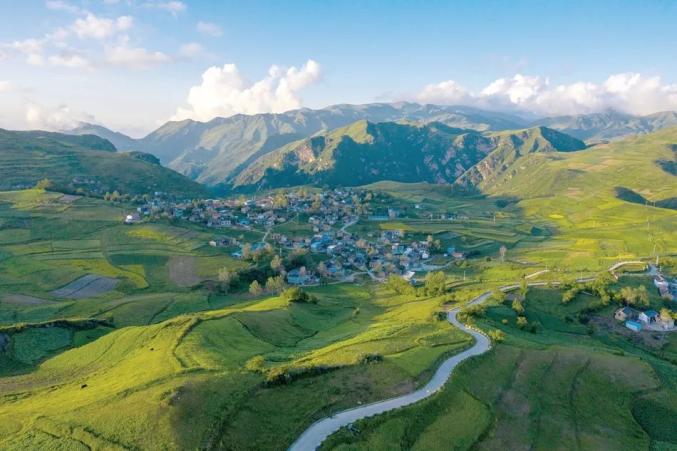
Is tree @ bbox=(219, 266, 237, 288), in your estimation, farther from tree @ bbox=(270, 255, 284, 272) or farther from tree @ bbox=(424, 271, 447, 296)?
tree @ bbox=(424, 271, 447, 296)

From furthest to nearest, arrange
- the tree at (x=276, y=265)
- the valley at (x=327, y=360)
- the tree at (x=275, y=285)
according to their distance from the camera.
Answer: the tree at (x=276, y=265) < the tree at (x=275, y=285) < the valley at (x=327, y=360)

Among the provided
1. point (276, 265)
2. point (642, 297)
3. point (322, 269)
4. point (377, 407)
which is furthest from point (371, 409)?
point (322, 269)

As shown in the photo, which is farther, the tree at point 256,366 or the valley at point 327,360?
the tree at point 256,366

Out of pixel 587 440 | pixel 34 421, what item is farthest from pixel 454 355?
pixel 34 421

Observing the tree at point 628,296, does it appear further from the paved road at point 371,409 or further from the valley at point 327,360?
the paved road at point 371,409

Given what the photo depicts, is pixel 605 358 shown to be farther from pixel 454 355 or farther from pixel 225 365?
pixel 225 365

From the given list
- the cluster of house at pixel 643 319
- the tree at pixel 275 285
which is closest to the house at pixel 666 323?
the cluster of house at pixel 643 319

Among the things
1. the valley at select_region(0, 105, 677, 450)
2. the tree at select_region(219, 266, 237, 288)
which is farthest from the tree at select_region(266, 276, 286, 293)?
the tree at select_region(219, 266, 237, 288)

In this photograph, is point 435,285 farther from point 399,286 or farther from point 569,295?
point 569,295
